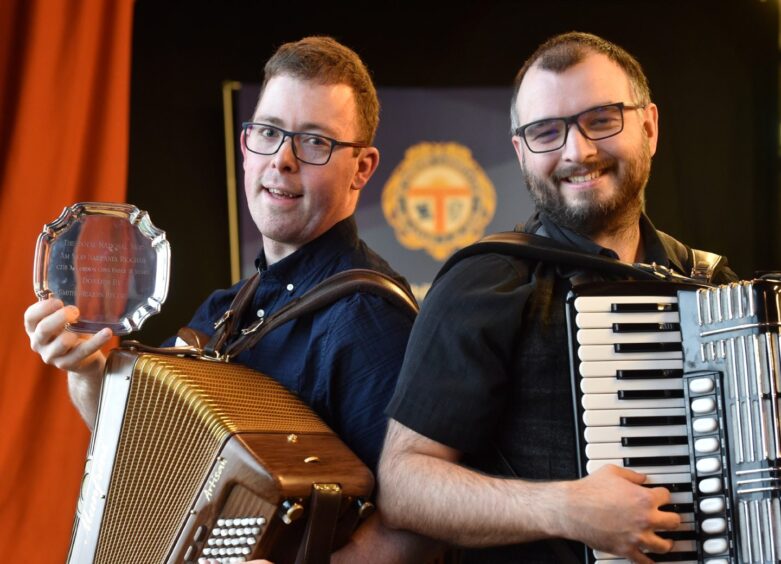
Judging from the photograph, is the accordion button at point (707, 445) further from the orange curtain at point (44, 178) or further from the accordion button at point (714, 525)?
the orange curtain at point (44, 178)

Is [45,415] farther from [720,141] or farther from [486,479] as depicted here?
[720,141]

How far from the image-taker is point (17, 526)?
3.35 m

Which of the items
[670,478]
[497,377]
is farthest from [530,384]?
[670,478]

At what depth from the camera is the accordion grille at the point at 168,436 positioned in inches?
74.4

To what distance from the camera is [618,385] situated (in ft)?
5.80

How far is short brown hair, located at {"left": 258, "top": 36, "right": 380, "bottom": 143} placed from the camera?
93.0 inches

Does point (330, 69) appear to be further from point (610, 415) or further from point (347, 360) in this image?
point (610, 415)

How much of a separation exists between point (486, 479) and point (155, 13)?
2.62m

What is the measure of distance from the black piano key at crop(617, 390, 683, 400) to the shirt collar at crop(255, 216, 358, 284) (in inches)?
30.8

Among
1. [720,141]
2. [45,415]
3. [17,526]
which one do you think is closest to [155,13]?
[45,415]

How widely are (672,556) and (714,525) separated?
0.26ft

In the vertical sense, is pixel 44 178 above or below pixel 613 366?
above

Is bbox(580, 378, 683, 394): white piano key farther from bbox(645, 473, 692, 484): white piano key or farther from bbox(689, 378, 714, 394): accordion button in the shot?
bbox(645, 473, 692, 484): white piano key

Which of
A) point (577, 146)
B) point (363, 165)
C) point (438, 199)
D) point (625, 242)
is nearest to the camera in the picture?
point (577, 146)
